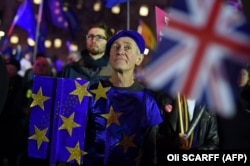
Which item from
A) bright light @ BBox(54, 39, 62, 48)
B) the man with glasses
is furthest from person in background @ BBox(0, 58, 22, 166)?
bright light @ BBox(54, 39, 62, 48)

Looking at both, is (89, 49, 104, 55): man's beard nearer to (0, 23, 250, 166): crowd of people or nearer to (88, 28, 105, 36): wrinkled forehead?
(0, 23, 250, 166): crowd of people

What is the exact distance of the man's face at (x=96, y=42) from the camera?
3.18 meters

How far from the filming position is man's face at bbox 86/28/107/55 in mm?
3182

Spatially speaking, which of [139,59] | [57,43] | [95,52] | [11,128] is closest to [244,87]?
[139,59]

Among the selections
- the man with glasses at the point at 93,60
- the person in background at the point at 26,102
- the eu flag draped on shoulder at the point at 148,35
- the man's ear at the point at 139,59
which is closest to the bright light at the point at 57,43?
the eu flag draped on shoulder at the point at 148,35

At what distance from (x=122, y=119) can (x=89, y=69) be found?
48cm

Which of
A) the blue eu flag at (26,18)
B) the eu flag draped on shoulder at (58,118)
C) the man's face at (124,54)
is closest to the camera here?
the eu flag draped on shoulder at (58,118)

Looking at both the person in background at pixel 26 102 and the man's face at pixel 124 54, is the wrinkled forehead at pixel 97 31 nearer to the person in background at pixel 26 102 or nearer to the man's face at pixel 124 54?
the man's face at pixel 124 54

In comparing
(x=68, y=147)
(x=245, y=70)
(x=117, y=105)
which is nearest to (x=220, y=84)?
(x=245, y=70)

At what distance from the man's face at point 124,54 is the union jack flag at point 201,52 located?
0.48 feet

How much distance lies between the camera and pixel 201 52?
3.08 meters

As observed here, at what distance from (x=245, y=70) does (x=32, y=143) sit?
62.2 inches

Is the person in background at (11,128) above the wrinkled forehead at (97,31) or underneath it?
underneath

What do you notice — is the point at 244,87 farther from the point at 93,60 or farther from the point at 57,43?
the point at 57,43
